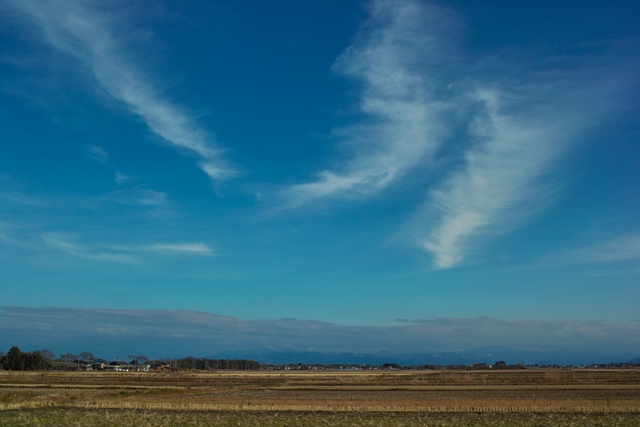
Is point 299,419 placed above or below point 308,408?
above

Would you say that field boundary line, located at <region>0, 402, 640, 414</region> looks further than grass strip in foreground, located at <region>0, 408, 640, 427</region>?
Yes

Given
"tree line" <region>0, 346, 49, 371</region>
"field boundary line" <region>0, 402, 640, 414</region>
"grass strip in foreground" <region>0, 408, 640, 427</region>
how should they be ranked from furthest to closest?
"tree line" <region>0, 346, 49, 371</region> < "field boundary line" <region>0, 402, 640, 414</region> < "grass strip in foreground" <region>0, 408, 640, 427</region>

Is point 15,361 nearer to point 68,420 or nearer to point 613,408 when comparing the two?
point 68,420

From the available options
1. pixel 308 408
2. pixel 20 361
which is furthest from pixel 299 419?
pixel 20 361

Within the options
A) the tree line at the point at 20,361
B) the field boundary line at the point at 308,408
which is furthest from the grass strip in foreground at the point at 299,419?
the tree line at the point at 20,361

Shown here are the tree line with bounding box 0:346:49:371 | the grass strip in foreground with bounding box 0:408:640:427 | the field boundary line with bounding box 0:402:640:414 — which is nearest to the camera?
the grass strip in foreground with bounding box 0:408:640:427

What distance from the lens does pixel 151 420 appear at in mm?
28562

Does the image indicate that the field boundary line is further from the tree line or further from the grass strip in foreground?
the tree line

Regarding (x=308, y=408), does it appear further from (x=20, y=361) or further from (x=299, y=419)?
(x=20, y=361)

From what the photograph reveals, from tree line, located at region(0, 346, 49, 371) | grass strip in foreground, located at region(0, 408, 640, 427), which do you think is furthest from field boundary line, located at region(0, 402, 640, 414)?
tree line, located at region(0, 346, 49, 371)

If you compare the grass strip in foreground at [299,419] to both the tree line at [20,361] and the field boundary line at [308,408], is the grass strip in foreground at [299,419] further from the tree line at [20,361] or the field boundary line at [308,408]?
the tree line at [20,361]

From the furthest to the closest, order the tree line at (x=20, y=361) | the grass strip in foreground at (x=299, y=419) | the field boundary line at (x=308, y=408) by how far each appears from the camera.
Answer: the tree line at (x=20, y=361)
the field boundary line at (x=308, y=408)
the grass strip in foreground at (x=299, y=419)

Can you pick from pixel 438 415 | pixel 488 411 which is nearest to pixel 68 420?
pixel 438 415

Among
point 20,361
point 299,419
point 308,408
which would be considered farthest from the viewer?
point 20,361
